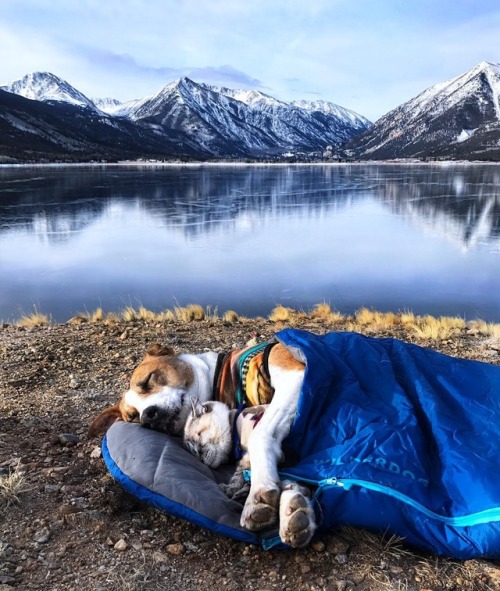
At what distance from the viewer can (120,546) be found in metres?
3.04

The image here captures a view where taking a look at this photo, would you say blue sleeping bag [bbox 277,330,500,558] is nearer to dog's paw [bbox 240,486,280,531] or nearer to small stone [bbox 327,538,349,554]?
small stone [bbox 327,538,349,554]

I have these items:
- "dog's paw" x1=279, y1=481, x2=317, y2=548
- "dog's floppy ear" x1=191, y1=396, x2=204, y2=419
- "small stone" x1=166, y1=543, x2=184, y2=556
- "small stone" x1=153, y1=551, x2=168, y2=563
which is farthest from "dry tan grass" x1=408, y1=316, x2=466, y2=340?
"small stone" x1=153, y1=551, x2=168, y2=563

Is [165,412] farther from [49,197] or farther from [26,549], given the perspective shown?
[49,197]

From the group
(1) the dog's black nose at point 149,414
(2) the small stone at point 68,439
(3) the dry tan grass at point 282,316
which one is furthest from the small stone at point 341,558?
(3) the dry tan grass at point 282,316

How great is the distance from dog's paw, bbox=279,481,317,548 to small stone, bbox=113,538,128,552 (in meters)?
0.91

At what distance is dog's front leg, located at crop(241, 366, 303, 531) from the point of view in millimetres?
3000

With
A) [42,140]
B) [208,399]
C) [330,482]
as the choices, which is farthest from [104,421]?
[42,140]

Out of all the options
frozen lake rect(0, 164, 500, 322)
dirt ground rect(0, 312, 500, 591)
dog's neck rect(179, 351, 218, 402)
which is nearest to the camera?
dirt ground rect(0, 312, 500, 591)

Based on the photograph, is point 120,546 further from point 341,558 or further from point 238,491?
point 341,558

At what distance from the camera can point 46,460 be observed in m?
4.08

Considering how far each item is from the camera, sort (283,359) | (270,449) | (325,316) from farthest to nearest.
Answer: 1. (325,316)
2. (283,359)
3. (270,449)

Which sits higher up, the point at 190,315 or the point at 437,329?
the point at 437,329

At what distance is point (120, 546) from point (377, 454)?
1586 mm

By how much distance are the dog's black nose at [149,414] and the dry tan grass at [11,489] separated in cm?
90
